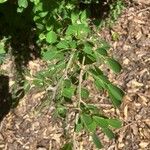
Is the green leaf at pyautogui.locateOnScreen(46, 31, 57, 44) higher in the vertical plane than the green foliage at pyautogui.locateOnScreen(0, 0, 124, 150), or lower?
higher

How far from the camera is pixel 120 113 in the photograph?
3.92 meters

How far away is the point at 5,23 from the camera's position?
478 centimetres

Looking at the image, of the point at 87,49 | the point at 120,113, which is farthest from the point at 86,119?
the point at 120,113

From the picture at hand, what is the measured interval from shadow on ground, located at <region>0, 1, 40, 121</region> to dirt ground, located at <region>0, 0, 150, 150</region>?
0.16m

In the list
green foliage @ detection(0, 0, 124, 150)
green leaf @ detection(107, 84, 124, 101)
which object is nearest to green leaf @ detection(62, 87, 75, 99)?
green foliage @ detection(0, 0, 124, 150)

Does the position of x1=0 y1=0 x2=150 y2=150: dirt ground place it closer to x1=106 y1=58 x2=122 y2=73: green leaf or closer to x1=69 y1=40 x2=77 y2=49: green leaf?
x1=69 y1=40 x2=77 y2=49: green leaf

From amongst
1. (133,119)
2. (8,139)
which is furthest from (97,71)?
(8,139)

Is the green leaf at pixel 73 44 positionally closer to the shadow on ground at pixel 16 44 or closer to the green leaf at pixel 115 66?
the green leaf at pixel 115 66

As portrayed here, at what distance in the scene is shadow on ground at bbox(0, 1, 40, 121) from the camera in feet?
14.1

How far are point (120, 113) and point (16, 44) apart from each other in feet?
5.49

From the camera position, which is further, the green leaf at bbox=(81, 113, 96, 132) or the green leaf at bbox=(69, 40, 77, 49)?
the green leaf at bbox=(69, 40, 77, 49)

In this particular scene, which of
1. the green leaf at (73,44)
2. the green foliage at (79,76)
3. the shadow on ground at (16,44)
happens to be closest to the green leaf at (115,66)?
the green foliage at (79,76)

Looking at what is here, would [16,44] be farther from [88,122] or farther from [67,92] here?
[88,122]

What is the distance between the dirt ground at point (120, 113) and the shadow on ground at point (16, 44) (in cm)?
16
